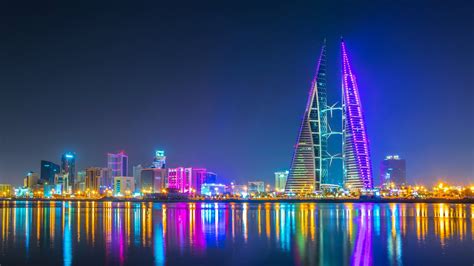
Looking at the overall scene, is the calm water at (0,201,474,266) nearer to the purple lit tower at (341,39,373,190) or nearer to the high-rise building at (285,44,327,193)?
the purple lit tower at (341,39,373,190)

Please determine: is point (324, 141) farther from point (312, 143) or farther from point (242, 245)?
point (242, 245)

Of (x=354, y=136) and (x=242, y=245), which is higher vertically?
(x=354, y=136)

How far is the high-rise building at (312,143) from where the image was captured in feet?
596

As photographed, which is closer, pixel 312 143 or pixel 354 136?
pixel 354 136

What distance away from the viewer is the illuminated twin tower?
592ft

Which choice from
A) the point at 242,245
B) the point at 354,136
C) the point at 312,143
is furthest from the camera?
the point at 312,143

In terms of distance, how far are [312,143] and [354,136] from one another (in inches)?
533

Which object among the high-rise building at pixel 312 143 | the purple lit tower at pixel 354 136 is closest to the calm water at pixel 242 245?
the purple lit tower at pixel 354 136

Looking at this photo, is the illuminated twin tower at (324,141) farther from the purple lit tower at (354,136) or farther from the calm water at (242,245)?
the calm water at (242,245)

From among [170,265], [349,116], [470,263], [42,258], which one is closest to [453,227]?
[470,263]

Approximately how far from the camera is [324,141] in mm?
189250

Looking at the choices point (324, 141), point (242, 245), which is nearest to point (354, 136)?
point (324, 141)

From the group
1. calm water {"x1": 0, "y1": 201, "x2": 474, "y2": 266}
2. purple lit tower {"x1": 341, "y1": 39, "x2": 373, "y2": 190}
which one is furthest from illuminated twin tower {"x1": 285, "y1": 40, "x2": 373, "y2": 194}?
calm water {"x1": 0, "y1": 201, "x2": 474, "y2": 266}

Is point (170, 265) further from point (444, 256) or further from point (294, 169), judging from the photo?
point (294, 169)
